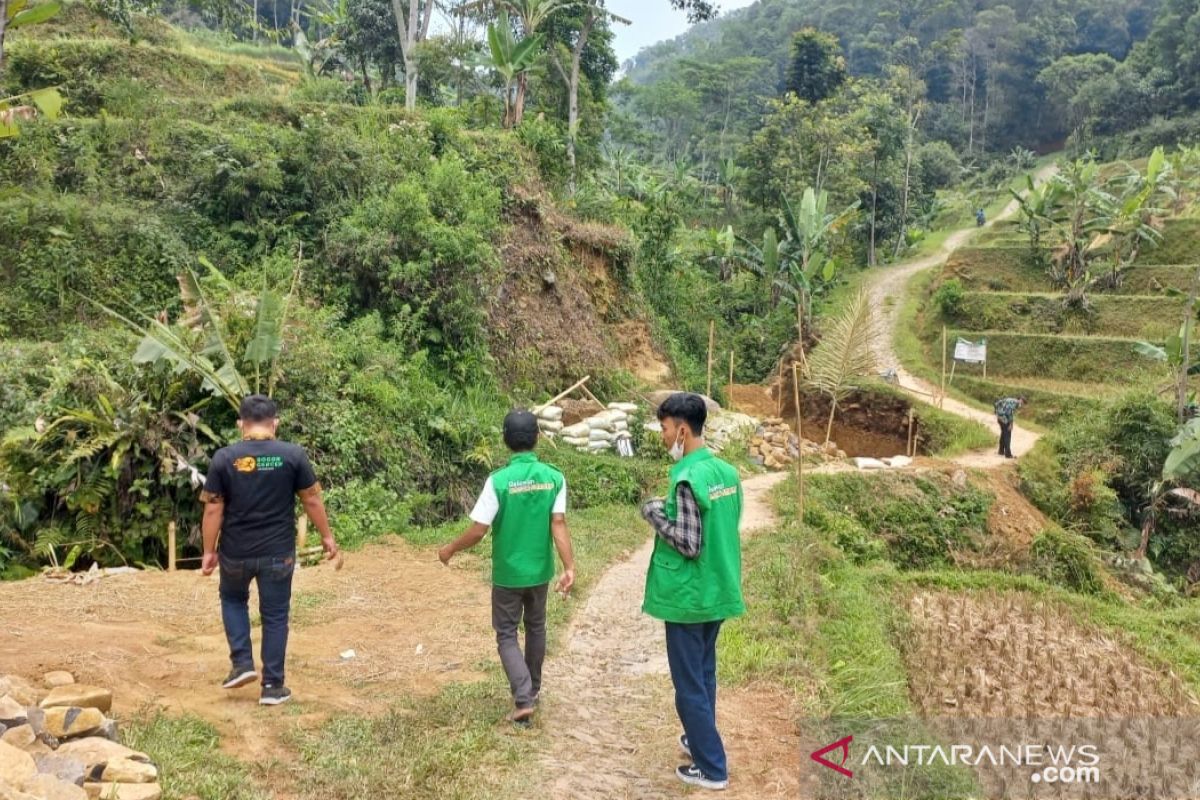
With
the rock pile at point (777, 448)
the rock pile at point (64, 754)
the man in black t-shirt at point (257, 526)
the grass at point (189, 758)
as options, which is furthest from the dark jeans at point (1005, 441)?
the rock pile at point (64, 754)

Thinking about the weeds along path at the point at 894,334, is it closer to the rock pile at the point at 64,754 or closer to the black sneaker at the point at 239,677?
the black sneaker at the point at 239,677

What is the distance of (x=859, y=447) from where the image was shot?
19391 mm

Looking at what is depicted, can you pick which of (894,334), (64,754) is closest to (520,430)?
(64,754)

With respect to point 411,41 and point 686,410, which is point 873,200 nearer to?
point 411,41

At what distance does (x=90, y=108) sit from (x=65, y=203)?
531 cm

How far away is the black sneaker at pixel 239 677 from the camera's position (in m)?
4.22

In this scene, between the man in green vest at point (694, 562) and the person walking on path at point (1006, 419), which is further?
the person walking on path at point (1006, 419)

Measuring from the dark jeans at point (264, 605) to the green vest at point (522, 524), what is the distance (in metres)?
1.17

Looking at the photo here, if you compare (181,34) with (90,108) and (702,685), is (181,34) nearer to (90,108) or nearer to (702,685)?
(90,108)

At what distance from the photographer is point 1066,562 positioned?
11.8 meters

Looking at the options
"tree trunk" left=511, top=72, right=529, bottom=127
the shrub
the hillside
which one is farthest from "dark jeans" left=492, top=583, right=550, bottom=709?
the shrub

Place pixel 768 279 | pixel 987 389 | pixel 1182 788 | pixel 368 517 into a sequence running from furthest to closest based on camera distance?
pixel 768 279 < pixel 987 389 < pixel 368 517 < pixel 1182 788

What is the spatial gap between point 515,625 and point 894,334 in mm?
25766

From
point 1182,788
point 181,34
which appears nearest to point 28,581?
point 1182,788
